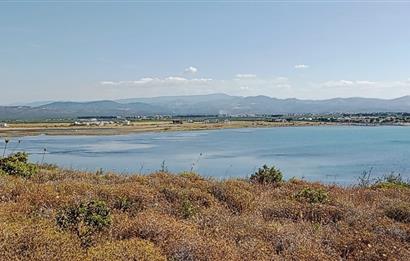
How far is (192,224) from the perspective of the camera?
776 cm

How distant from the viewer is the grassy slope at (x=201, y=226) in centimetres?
593

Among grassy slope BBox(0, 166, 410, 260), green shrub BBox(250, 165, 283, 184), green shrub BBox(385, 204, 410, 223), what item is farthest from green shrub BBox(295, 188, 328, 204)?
green shrub BBox(250, 165, 283, 184)

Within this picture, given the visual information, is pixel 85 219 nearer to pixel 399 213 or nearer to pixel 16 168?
pixel 399 213

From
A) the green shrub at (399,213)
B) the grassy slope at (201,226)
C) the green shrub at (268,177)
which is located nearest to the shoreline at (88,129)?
the green shrub at (268,177)

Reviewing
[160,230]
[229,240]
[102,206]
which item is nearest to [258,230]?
[229,240]

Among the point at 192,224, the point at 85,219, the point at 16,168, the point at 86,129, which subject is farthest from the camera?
the point at 86,129

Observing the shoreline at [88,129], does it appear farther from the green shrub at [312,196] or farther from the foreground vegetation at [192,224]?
the green shrub at [312,196]

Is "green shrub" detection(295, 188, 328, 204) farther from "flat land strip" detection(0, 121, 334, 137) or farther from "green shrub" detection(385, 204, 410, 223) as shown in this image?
"flat land strip" detection(0, 121, 334, 137)

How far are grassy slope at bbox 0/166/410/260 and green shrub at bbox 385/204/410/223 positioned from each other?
134mm

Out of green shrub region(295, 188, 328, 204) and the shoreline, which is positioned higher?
green shrub region(295, 188, 328, 204)

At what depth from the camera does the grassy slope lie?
19.4ft

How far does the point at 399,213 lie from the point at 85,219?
6.40 meters

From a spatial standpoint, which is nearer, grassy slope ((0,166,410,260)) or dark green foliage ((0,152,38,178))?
grassy slope ((0,166,410,260))

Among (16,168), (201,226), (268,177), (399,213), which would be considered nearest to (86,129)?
(16,168)
